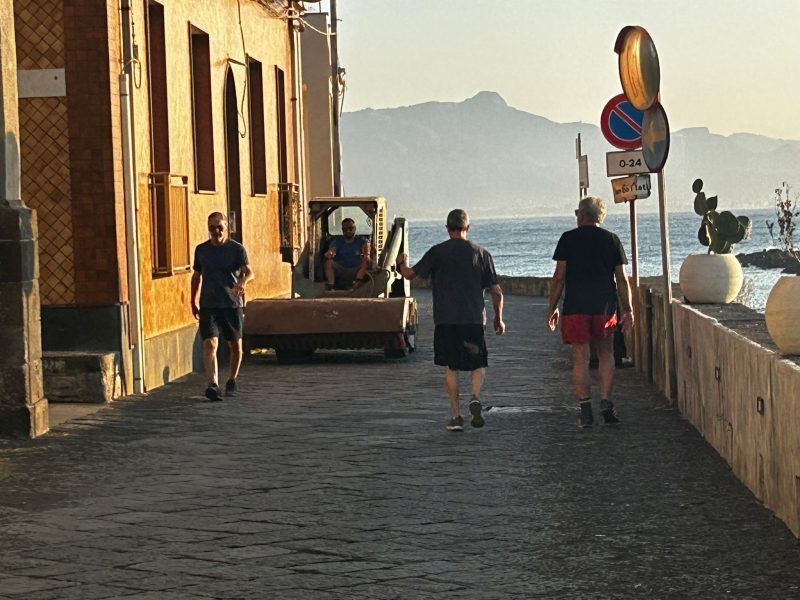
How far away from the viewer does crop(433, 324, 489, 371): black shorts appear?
13039 millimetres

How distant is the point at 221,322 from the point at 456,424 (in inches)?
161

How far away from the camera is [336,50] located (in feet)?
126

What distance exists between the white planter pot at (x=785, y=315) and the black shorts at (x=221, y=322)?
7847 millimetres

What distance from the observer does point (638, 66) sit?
13461 millimetres

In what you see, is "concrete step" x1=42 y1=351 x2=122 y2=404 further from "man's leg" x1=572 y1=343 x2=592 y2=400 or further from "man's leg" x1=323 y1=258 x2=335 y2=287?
"man's leg" x1=323 y1=258 x2=335 y2=287

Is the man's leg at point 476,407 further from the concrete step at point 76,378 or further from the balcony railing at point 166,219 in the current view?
the balcony railing at point 166,219

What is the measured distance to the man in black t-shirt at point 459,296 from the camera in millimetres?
13008

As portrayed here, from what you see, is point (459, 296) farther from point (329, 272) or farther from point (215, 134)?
point (329, 272)

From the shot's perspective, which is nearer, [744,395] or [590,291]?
[744,395]

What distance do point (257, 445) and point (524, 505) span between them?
3.32 metres

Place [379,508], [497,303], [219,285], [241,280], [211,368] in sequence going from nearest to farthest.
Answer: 1. [379,508]
2. [497,303]
3. [211,368]
4. [219,285]
5. [241,280]

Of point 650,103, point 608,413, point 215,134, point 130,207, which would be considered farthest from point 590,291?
point 215,134

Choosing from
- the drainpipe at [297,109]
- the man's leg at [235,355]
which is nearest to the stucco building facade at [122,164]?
the man's leg at [235,355]

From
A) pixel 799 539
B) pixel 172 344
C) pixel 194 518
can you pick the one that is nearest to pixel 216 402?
pixel 172 344
